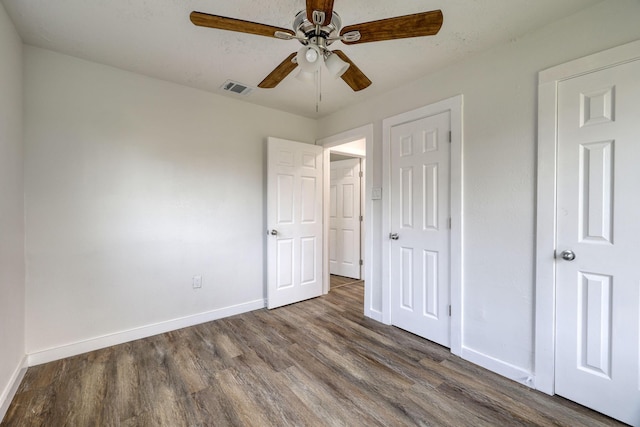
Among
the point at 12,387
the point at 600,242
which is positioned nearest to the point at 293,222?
the point at 12,387

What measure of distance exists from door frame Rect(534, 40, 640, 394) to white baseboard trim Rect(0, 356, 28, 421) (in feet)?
10.7

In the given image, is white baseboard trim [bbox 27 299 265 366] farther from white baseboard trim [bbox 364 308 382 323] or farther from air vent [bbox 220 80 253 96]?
air vent [bbox 220 80 253 96]

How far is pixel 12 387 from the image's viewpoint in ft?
5.59

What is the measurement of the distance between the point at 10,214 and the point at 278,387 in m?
2.07

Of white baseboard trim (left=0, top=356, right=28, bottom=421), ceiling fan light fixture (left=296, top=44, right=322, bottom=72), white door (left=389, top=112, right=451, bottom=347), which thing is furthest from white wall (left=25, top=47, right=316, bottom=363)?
ceiling fan light fixture (left=296, top=44, right=322, bottom=72)

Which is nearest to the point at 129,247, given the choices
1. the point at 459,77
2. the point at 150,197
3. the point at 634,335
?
the point at 150,197

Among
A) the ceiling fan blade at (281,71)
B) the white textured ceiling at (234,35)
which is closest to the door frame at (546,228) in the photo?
the white textured ceiling at (234,35)

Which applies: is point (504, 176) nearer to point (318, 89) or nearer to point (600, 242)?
point (600, 242)

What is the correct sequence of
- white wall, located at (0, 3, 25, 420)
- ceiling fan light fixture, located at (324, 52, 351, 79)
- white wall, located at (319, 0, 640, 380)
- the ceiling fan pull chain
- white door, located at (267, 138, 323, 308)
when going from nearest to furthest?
1. ceiling fan light fixture, located at (324, 52, 351, 79)
2. white wall, located at (0, 3, 25, 420)
3. white wall, located at (319, 0, 640, 380)
4. the ceiling fan pull chain
5. white door, located at (267, 138, 323, 308)

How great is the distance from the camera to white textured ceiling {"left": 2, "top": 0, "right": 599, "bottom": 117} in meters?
1.60

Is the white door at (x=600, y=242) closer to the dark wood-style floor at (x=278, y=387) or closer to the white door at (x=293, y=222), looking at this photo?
the dark wood-style floor at (x=278, y=387)

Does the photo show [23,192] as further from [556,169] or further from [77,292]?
[556,169]

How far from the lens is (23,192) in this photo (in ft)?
6.49

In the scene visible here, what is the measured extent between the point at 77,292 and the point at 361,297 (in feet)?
9.63
